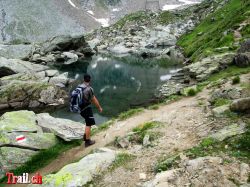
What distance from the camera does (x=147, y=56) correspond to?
100562 mm

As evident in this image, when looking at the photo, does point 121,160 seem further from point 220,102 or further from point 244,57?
point 244,57

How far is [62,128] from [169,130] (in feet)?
28.8

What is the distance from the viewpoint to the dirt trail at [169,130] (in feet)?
55.3

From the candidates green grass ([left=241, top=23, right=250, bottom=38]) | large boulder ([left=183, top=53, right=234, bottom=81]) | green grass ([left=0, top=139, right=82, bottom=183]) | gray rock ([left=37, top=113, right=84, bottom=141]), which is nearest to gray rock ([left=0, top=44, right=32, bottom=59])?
green grass ([left=241, top=23, right=250, bottom=38])

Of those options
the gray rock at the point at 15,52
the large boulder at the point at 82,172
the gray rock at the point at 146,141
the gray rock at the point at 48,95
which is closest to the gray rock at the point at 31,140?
the large boulder at the point at 82,172

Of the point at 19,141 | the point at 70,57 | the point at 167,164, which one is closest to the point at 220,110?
the point at 167,164

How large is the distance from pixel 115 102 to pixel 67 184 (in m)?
28.7

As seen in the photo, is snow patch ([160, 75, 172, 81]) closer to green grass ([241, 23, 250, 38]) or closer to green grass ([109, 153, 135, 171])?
green grass ([241, 23, 250, 38])

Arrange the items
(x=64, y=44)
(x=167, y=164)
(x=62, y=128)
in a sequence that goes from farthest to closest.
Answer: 1. (x=64, y=44)
2. (x=62, y=128)
3. (x=167, y=164)

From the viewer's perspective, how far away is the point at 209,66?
123ft

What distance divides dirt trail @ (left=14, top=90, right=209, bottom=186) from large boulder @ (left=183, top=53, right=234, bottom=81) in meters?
10.7

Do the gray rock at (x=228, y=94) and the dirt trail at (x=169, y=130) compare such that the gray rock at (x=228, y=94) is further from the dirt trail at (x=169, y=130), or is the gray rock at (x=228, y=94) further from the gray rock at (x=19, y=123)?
the gray rock at (x=19, y=123)

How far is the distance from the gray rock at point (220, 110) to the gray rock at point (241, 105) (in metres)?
0.49

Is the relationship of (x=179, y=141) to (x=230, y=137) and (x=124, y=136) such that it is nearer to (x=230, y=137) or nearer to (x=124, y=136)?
(x=230, y=137)
